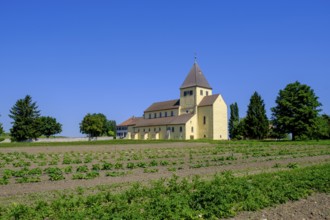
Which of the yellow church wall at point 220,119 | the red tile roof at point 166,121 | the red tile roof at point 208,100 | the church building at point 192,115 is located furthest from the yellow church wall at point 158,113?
the yellow church wall at point 220,119

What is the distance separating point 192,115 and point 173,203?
237ft

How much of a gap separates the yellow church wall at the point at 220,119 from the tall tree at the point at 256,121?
530cm

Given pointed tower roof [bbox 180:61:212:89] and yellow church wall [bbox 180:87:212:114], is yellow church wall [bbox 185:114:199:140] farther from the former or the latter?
pointed tower roof [bbox 180:61:212:89]

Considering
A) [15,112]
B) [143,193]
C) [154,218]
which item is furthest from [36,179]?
[15,112]

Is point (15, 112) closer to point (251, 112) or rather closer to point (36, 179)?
point (251, 112)

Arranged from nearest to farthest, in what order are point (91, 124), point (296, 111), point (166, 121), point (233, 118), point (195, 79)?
point (296, 111) → point (195, 79) → point (166, 121) → point (91, 124) → point (233, 118)

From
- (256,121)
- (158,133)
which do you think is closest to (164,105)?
(158,133)

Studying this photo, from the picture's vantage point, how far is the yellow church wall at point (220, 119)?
7656 cm

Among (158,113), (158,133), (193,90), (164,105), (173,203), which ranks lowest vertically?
(173,203)

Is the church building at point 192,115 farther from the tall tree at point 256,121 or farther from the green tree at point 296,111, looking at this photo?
the green tree at point 296,111

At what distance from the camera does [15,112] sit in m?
86.0

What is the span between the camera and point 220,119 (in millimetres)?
78250

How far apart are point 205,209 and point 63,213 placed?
126 inches

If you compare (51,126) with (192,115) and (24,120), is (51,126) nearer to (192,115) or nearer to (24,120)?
(24,120)
